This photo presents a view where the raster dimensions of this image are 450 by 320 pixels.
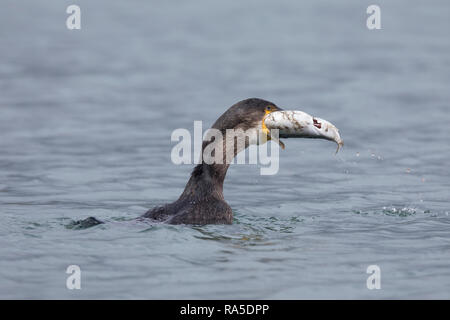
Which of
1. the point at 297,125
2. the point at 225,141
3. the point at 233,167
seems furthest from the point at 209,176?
the point at 233,167

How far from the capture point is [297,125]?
10609 mm

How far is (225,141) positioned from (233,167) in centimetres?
495

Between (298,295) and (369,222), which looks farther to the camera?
(369,222)

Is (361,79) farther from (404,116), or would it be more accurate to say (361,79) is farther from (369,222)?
(369,222)

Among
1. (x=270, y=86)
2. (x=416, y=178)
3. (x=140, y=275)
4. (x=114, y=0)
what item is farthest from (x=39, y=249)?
(x=114, y=0)

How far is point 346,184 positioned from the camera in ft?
46.7

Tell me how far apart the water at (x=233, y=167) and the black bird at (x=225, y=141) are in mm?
267

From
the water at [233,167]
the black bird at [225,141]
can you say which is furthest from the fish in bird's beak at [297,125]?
the water at [233,167]

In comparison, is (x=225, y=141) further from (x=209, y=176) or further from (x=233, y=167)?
(x=233, y=167)

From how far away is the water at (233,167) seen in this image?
→ 9.27m

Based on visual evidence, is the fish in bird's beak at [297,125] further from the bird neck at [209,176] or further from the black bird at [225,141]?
the bird neck at [209,176]

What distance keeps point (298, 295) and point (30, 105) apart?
12.0 metres
